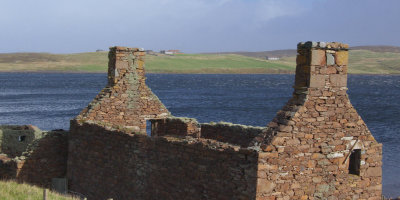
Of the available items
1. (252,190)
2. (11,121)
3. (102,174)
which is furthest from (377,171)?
(11,121)

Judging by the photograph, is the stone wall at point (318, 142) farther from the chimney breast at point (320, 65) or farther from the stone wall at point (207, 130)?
the stone wall at point (207, 130)

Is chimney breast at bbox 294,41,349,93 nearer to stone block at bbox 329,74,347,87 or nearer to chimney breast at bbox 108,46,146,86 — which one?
stone block at bbox 329,74,347,87

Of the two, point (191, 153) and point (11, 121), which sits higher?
point (191, 153)

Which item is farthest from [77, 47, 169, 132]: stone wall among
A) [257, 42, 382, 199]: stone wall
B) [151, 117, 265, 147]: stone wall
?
[257, 42, 382, 199]: stone wall

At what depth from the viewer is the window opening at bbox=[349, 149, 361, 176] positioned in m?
12.6

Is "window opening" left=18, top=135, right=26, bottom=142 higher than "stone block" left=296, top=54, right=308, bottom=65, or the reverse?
"stone block" left=296, top=54, right=308, bottom=65

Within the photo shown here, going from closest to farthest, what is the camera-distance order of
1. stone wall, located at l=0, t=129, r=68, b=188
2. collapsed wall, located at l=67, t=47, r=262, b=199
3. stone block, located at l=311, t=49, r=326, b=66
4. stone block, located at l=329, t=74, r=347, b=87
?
stone block, located at l=311, t=49, r=326, b=66, collapsed wall, located at l=67, t=47, r=262, b=199, stone block, located at l=329, t=74, r=347, b=87, stone wall, located at l=0, t=129, r=68, b=188

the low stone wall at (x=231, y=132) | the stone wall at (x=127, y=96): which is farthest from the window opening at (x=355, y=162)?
the stone wall at (x=127, y=96)

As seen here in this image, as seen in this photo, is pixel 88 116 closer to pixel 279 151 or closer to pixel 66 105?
pixel 279 151

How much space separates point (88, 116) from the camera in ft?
59.1

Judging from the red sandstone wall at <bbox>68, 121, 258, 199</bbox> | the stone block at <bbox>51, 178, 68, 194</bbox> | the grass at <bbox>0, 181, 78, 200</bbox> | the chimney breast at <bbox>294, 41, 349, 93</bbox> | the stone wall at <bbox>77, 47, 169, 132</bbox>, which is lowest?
the stone block at <bbox>51, 178, 68, 194</bbox>

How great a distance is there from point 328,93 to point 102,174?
306 inches

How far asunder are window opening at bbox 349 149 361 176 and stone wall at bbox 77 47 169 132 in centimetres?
849

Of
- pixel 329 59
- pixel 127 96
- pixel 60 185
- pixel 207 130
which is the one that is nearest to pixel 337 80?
pixel 329 59
